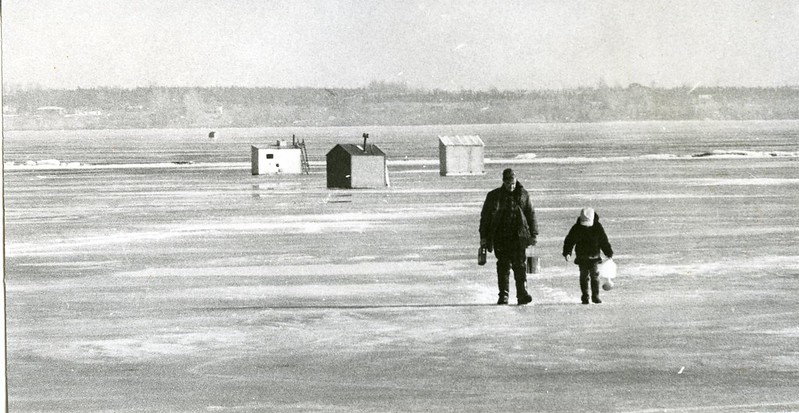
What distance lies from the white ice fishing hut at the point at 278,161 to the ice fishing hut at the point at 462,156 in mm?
7687

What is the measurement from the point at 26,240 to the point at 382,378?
14.0 m

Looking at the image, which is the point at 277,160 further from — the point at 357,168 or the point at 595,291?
the point at 595,291

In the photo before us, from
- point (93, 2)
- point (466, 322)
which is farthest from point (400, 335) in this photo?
point (93, 2)

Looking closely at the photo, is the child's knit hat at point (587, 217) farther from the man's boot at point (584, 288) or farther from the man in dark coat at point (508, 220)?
the man's boot at point (584, 288)

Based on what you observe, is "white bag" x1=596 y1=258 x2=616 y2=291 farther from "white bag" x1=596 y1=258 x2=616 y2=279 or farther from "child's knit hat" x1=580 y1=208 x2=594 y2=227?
"child's knit hat" x1=580 y1=208 x2=594 y2=227

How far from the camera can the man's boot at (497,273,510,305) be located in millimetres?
12344

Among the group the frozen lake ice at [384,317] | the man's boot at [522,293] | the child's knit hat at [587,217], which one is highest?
the child's knit hat at [587,217]

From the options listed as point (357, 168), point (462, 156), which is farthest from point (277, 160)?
point (357, 168)

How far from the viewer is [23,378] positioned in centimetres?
1014

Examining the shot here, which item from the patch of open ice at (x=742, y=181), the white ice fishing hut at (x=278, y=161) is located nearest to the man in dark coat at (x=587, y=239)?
the patch of open ice at (x=742, y=181)

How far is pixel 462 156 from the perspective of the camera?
1780 inches

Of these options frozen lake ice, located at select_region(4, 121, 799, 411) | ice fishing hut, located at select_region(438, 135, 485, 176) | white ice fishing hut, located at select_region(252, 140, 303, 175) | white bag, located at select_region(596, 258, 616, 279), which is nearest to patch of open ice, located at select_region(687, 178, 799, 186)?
ice fishing hut, located at select_region(438, 135, 485, 176)

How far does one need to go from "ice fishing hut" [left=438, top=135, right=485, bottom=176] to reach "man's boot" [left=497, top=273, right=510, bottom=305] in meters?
31.6

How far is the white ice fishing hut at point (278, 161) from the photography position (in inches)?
1923
